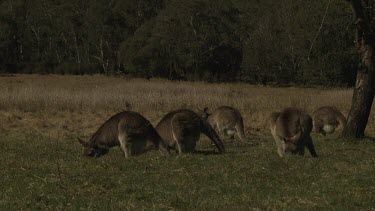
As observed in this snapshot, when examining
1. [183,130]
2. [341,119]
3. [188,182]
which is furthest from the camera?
[341,119]

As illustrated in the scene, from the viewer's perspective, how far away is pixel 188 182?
9.04m

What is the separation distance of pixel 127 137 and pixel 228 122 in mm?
6235

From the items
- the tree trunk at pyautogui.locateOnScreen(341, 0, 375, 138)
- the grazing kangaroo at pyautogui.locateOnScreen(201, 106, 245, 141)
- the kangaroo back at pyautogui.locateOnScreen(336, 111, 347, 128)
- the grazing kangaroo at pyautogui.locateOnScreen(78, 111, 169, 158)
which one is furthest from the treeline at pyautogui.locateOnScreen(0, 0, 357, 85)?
the grazing kangaroo at pyautogui.locateOnScreen(78, 111, 169, 158)

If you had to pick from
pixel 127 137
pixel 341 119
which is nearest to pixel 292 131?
pixel 127 137

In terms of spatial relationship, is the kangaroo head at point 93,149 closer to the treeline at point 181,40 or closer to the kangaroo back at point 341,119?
the kangaroo back at point 341,119

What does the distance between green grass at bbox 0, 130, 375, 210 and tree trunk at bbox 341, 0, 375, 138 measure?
Answer: 327 centimetres

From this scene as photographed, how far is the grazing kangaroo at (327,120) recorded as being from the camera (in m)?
18.0

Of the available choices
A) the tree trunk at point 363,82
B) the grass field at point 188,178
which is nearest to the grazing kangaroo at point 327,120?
the tree trunk at point 363,82

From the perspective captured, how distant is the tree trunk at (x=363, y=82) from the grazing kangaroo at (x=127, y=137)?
6.68m

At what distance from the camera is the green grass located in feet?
24.4

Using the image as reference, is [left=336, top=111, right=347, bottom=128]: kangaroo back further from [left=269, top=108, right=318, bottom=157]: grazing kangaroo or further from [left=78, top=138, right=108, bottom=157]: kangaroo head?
[left=78, top=138, right=108, bottom=157]: kangaroo head

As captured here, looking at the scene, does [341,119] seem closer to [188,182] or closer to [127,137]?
[127,137]

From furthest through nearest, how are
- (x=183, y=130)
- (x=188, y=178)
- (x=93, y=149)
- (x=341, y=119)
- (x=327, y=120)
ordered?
(x=327, y=120)
(x=341, y=119)
(x=183, y=130)
(x=93, y=149)
(x=188, y=178)

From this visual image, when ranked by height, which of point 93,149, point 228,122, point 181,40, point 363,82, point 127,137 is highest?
point 181,40
